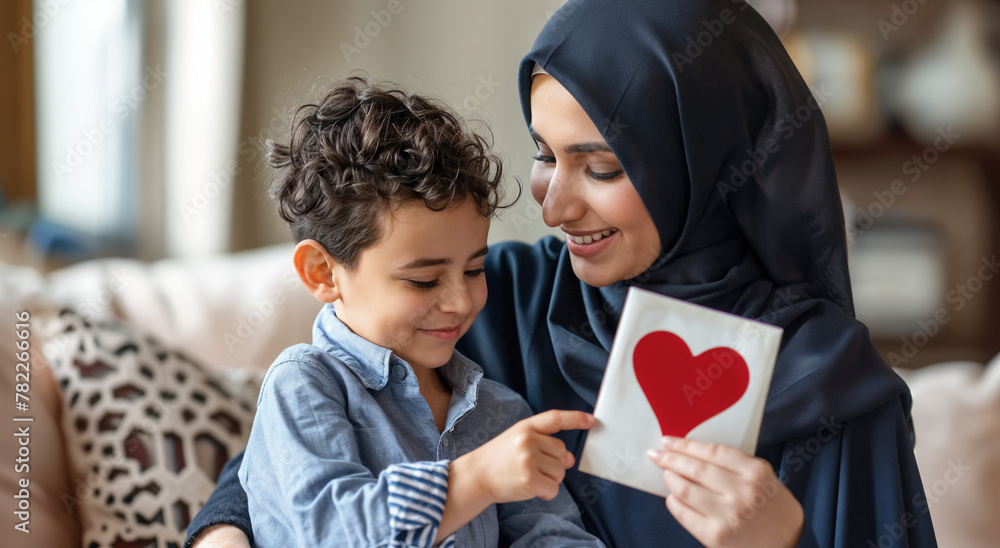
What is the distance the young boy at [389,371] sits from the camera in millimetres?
1013

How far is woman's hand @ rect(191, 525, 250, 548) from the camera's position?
1.27 metres

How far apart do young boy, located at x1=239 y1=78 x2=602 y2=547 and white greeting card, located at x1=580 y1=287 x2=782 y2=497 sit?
0.06 meters

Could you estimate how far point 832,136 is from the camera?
12.4 feet

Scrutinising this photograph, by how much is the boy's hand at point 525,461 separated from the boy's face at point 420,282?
22 cm

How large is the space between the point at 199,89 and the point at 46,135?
691 mm

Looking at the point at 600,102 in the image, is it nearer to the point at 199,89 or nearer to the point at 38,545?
the point at 38,545

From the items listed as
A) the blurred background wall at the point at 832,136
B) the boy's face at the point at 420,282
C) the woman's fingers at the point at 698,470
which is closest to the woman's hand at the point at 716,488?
the woman's fingers at the point at 698,470

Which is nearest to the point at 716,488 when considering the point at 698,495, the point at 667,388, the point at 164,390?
the point at 698,495

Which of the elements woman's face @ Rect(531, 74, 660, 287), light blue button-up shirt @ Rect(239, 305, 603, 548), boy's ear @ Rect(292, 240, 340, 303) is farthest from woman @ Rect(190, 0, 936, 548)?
boy's ear @ Rect(292, 240, 340, 303)

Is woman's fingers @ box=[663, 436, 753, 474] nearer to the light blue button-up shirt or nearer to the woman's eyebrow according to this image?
the light blue button-up shirt

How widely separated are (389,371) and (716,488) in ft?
1.59

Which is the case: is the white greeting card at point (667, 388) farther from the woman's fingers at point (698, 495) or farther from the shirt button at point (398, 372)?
the shirt button at point (398, 372)

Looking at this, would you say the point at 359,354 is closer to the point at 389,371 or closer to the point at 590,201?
the point at 389,371

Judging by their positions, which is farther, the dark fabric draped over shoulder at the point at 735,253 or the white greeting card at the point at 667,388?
the dark fabric draped over shoulder at the point at 735,253
